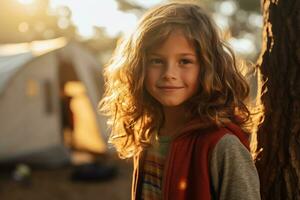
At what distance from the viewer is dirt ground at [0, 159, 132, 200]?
6.54 m

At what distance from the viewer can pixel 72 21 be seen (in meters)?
18.9

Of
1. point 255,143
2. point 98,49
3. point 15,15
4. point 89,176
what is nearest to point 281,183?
point 255,143

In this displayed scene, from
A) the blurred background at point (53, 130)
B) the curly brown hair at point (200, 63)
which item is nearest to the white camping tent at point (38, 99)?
the blurred background at point (53, 130)

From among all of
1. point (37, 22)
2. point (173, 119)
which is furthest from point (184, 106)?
point (37, 22)

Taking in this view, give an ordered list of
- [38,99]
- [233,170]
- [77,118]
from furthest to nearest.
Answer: [77,118] < [38,99] < [233,170]

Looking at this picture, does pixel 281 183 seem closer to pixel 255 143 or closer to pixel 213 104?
pixel 255 143

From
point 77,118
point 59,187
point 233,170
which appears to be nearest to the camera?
point 233,170

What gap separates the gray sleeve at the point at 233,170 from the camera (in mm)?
Result: 1619

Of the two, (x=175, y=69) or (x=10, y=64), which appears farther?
(x=10, y=64)

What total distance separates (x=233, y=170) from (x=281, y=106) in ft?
1.44

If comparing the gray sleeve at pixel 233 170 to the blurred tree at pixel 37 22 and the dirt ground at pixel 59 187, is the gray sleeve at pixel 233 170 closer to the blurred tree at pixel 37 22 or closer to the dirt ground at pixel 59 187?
the dirt ground at pixel 59 187

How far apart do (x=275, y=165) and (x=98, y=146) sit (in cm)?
726

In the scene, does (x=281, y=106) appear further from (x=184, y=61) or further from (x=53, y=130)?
(x=53, y=130)

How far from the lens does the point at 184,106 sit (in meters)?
1.87
